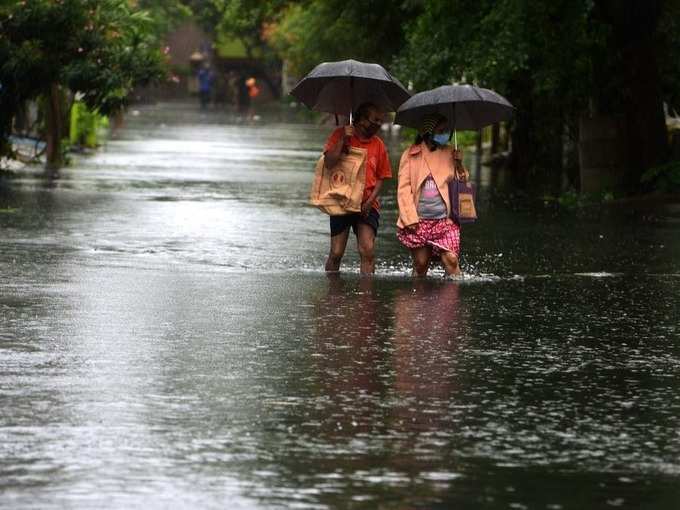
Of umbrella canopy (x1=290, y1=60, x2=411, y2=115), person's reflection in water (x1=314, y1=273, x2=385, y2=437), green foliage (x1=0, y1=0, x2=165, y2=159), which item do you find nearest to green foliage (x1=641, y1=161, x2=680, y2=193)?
green foliage (x1=0, y1=0, x2=165, y2=159)

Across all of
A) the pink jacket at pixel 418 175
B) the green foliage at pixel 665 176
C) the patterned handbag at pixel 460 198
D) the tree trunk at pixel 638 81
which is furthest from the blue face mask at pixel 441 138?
the tree trunk at pixel 638 81

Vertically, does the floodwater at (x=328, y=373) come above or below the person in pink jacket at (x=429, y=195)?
below

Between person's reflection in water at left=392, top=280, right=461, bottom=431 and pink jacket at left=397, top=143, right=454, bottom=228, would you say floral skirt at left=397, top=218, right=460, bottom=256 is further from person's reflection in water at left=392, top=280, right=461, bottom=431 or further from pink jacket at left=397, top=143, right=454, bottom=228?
person's reflection in water at left=392, top=280, right=461, bottom=431

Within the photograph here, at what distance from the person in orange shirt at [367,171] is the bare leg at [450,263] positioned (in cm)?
57

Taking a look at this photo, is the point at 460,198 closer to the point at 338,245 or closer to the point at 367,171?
the point at 367,171

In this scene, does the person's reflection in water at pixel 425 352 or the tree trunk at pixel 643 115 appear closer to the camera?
the person's reflection in water at pixel 425 352

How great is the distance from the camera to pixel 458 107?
1555 cm

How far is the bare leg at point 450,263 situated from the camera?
1459cm

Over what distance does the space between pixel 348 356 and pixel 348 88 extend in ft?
18.2

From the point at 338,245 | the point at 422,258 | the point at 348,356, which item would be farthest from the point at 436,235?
the point at 348,356

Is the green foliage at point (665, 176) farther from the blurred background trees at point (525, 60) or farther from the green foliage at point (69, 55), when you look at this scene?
the green foliage at point (69, 55)

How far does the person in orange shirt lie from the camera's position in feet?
47.8

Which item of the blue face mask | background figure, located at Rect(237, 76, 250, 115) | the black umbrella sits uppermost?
the black umbrella

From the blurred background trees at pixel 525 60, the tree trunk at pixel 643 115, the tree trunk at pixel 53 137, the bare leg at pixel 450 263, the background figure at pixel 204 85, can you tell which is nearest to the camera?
the bare leg at pixel 450 263
